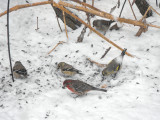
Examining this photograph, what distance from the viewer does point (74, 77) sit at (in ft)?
13.6

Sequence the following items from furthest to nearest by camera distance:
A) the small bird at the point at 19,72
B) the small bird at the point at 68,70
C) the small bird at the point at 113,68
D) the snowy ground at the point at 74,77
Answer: the small bird at the point at 68,70 < the small bird at the point at 113,68 < the small bird at the point at 19,72 < the snowy ground at the point at 74,77

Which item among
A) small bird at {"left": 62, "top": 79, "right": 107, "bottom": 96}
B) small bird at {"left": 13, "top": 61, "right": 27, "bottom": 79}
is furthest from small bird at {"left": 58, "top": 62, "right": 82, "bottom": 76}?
small bird at {"left": 13, "top": 61, "right": 27, "bottom": 79}

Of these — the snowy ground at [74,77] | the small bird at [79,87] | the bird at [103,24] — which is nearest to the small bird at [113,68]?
the snowy ground at [74,77]

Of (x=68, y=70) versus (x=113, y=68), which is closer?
(x=113, y=68)

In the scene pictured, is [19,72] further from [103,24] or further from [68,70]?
[103,24]

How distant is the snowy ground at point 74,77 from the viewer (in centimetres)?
278

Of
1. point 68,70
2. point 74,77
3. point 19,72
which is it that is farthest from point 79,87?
point 19,72

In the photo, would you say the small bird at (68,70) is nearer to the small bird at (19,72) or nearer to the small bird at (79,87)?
the small bird at (79,87)

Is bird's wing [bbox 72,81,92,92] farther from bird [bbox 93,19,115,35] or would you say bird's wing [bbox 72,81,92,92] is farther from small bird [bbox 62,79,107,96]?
bird [bbox 93,19,115,35]

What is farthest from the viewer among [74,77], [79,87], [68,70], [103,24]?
Answer: [103,24]

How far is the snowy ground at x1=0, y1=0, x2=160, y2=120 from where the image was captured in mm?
2781

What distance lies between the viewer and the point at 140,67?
3848 millimetres

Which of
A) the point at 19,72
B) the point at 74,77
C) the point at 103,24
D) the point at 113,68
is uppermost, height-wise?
the point at 103,24

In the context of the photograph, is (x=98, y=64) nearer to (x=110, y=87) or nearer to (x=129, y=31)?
(x=110, y=87)
